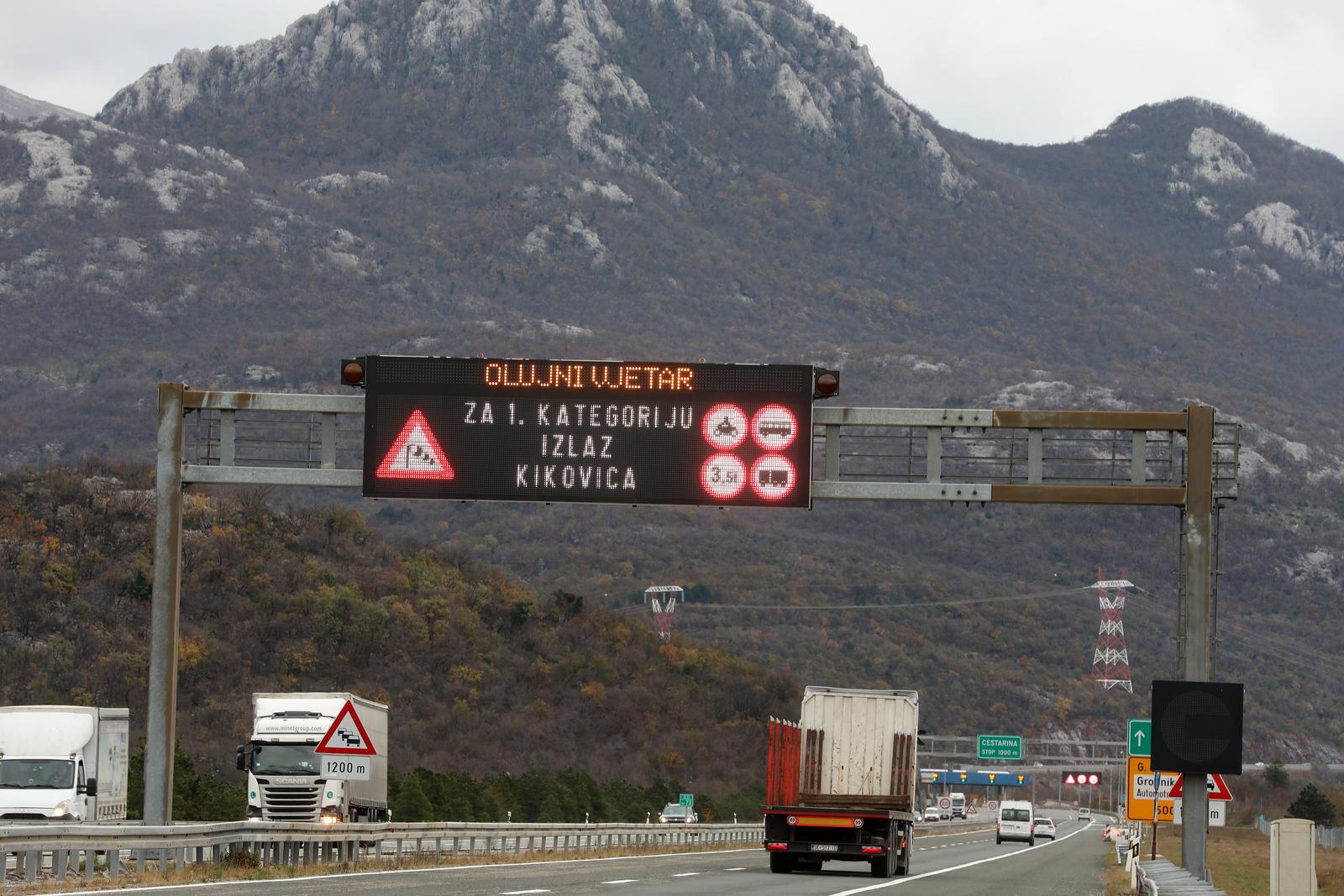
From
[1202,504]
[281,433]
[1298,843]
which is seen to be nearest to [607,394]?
[1202,504]

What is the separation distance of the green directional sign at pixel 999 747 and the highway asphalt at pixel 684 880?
3573 inches

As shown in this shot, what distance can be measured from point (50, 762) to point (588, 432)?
15656mm

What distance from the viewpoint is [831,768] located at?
42531 millimetres

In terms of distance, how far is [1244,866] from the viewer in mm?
68250

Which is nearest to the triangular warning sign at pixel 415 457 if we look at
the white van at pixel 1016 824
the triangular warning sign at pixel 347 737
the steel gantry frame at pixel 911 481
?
the steel gantry frame at pixel 911 481

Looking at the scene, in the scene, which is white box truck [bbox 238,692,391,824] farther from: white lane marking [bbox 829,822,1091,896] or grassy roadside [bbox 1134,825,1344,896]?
grassy roadside [bbox 1134,825,1344,896]

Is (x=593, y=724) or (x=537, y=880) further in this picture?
(x=593, y=724)

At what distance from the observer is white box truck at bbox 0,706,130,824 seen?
41.6 meters

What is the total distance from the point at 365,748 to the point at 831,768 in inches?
445

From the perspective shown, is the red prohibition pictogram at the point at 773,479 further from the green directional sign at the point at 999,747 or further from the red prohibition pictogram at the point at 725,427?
the green directional sign at the point at 999,747

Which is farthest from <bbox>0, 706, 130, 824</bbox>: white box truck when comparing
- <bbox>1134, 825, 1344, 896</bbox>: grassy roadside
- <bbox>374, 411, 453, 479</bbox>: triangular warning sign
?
<bbox>1134, 825, 1344, 896</bbox>: grassy roadside

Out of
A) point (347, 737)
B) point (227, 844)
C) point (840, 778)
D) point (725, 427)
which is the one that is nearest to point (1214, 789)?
point (840, 778)

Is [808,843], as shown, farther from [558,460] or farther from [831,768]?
[558,460]

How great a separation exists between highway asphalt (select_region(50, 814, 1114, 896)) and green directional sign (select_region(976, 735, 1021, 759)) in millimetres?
90757
